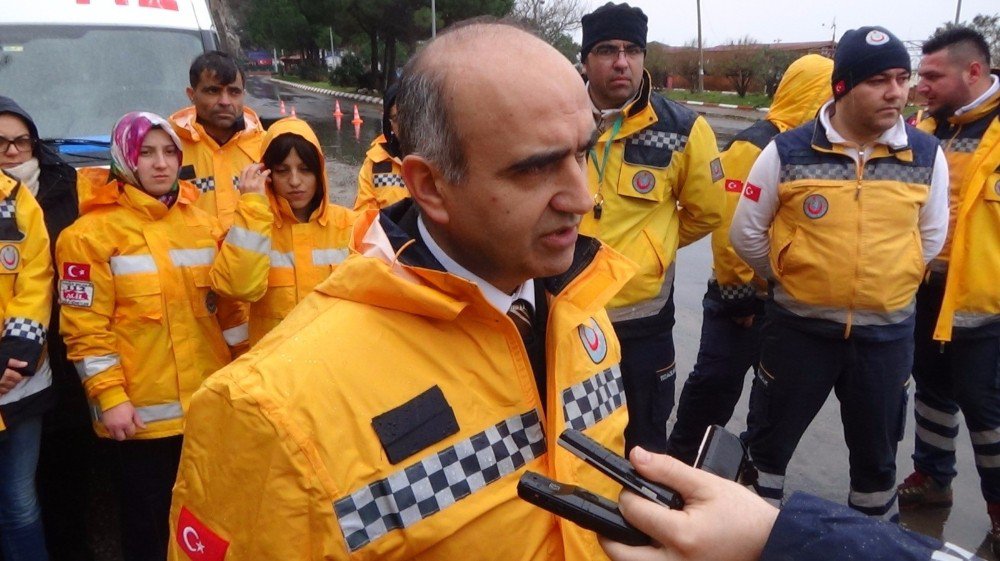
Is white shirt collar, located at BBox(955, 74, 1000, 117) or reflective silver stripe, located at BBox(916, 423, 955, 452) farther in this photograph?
reflective silver stripe, located at BBox(916, 423, 955, 452)

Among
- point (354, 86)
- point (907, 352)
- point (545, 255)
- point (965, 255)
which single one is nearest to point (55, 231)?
point (545, 255)

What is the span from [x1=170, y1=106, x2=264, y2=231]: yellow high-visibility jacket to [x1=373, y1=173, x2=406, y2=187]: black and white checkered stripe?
68cm

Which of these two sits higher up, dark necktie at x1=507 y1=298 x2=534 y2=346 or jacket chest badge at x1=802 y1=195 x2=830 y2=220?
jacket chest badge at x1=802 y1=195 x2=830 y2=220

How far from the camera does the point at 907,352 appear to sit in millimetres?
2988

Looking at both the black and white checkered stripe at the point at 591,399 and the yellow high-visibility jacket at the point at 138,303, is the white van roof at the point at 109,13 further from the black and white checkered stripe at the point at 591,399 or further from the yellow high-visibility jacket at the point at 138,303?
the black and white checkered stripe at the point at 591,399

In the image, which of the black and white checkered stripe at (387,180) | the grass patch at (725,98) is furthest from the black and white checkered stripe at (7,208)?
the grass patch at (725,98)

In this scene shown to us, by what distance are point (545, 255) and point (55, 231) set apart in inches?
105

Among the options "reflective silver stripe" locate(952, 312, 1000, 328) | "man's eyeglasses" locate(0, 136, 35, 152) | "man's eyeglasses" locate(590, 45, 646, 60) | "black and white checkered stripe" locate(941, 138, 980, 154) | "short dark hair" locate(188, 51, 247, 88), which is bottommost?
"reflective silver stripe" locate(952, 312, 1000, 328)

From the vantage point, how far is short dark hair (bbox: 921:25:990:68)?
11.7ft

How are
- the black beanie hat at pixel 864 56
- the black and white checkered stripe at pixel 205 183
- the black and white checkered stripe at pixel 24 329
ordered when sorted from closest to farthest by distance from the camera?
1. the black and white checkered stripe at pixel 24 329
2. the black beanie hat at pixel 864 56
3. the black and white checkered stripe at pixel 205 183

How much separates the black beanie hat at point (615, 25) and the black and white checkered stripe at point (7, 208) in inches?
96.2

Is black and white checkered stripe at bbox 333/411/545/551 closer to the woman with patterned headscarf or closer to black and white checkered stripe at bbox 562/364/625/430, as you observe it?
black and white checkered stripe at bbox 562/364/625/430

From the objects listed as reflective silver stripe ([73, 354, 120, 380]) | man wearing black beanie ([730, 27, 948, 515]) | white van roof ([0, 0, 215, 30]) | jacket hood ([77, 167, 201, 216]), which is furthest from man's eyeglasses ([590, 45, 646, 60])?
white van roof ([0, 0, 215, 30])

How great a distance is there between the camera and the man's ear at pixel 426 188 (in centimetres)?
139
